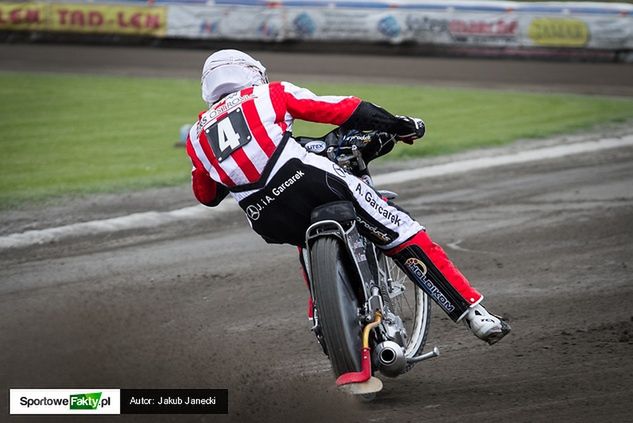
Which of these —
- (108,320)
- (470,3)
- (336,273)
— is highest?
(470,3)

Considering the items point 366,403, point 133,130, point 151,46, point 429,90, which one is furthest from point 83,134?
point 151,46

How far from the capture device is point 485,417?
450cm

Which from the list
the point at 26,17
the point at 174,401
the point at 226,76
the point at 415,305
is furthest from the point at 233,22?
the point at 174,401

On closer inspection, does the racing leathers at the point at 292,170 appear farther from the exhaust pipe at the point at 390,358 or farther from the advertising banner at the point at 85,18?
the advertising banner at the point at 85,18

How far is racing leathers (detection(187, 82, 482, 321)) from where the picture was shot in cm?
475

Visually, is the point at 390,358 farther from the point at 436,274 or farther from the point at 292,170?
the point at 292,170

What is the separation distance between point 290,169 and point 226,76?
25.3 inches

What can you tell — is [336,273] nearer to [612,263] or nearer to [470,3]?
[612,263]

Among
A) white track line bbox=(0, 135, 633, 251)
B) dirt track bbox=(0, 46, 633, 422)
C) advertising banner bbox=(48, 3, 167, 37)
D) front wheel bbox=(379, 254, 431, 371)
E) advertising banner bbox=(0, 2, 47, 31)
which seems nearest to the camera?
dirt track bbox=(0, 46, 633, 422)

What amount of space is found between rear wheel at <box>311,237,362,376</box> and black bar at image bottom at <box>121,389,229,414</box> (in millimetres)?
689

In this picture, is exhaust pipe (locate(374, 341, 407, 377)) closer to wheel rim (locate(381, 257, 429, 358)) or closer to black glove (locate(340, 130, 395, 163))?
wheel rim (locate(381, 257, 429, 358))

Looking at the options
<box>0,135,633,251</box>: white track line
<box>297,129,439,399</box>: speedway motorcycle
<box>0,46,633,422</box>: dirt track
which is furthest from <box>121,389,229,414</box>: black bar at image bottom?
<box>0,135,633,251</box>: white track line

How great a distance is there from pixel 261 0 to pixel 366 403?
2120 cm

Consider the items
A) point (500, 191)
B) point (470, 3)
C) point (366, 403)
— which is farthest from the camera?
point (470, 3)
